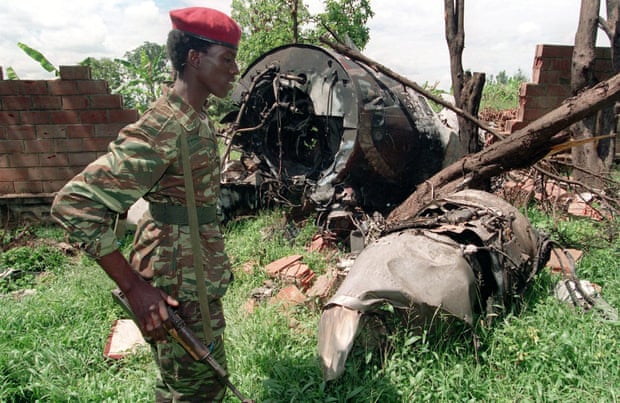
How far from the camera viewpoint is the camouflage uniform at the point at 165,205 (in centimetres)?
146

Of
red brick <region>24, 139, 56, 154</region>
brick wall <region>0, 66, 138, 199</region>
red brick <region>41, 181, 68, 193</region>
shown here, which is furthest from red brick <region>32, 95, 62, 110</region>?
red brick <region>41, 181, 68, 193</region>

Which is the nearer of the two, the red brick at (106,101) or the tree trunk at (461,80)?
the tree trunk at (461,80)

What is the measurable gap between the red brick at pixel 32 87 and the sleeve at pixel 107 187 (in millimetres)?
4711

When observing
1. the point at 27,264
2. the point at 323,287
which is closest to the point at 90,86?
the point at 27,264

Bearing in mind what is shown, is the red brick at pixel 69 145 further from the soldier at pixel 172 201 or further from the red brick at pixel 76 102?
the soldier at pixel 172 201

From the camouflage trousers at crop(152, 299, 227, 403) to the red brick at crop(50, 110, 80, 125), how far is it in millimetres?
4496

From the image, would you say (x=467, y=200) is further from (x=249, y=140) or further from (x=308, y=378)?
(x=249, y=140)

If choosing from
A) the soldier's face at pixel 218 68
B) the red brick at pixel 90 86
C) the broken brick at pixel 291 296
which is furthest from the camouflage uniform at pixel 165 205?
the red brick at pixel 90 86

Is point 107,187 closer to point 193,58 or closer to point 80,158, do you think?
point 193,58

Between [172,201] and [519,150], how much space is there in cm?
312

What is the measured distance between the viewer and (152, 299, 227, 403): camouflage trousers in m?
1.78

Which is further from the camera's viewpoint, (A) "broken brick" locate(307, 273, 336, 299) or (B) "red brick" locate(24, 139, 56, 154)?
(B) "red brick" locate(24, 139, 56, 154)

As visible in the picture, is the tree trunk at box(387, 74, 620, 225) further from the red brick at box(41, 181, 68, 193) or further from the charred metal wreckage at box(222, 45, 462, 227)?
the red brick at box(41, 181, 68, 193)

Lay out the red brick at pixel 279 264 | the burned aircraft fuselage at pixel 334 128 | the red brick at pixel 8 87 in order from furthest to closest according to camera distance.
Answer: the red brick at pixel 8 87
the burned aircraft fuselage at pixel 334 128
the red brick at pixel 279 264
